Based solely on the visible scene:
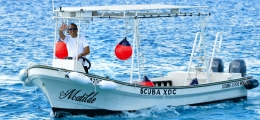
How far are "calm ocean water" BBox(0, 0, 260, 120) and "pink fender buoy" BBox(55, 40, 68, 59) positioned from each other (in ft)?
2.60

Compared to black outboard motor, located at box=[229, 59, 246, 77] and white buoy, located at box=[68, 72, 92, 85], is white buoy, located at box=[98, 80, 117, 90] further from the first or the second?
black outboard motor, located at box=[229, 59, 246, 77]

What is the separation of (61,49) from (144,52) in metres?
19.7

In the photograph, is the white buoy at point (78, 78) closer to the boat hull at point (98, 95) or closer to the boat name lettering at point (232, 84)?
the boat hull at point (98, 95)

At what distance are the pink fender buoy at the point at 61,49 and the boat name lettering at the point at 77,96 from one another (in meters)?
1.20

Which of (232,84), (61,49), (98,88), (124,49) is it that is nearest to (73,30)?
(61,49)

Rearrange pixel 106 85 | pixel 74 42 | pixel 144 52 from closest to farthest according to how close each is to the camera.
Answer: pixel 106 85 < pixel 74 42 < pixel 144 52

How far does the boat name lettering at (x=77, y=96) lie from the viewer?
1997 centimetres

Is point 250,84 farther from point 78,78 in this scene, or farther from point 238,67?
point 78,78

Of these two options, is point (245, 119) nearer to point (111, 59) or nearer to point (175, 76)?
point (175, 76)

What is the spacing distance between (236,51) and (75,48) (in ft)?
69.9

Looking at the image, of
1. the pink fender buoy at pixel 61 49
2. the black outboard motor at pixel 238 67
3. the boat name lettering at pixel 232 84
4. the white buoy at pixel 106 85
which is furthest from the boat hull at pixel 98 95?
the black outboard motor at pixel 238 67

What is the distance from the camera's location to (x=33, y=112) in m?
22.5

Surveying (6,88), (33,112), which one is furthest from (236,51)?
(33,112)

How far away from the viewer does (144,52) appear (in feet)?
132
